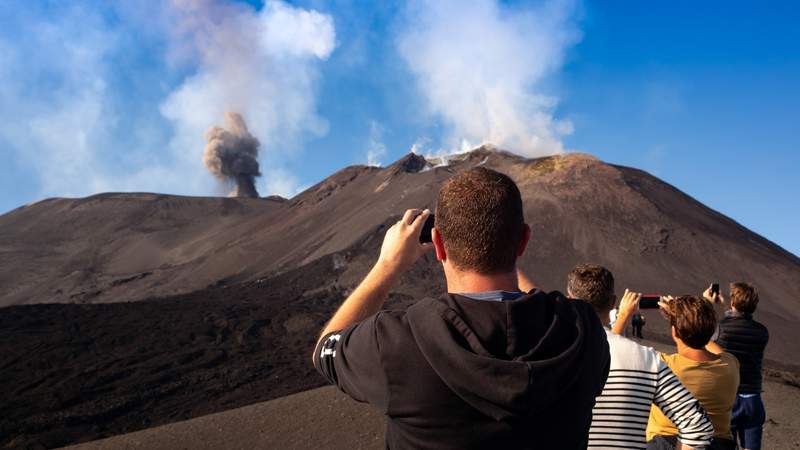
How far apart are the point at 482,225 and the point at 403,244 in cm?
31

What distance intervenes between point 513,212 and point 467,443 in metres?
0.58

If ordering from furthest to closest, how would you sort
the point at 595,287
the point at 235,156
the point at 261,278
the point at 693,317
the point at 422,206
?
the point at 235,156 < the point at 422,206 < the point at 261,278 < the point at 693,317 < the point at 595,287

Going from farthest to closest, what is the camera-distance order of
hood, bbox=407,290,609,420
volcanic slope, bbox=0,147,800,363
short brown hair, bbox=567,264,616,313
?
volcanic slope, bbox=0,147,800,363, short brown hair, bbox=567,264,616,313, hood, bbox=407,290,609,420

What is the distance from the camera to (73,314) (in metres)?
25.5

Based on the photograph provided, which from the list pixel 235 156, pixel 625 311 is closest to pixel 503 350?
pixel 625 311

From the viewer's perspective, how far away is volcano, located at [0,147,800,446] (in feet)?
53.9

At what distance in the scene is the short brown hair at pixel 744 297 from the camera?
405cm

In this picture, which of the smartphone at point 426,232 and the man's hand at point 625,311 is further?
the man's hand at point 625,311

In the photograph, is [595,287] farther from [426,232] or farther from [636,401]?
[426,232]

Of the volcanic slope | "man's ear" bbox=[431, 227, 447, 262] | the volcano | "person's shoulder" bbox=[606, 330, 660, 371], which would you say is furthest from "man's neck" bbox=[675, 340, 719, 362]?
the volcanic slope

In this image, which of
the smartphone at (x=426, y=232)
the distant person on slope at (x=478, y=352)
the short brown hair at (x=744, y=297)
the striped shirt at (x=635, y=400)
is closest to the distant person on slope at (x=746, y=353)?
the short brown hair at (x=744, y=297)

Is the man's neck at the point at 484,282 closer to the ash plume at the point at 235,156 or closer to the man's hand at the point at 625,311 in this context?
the man's hand at the point at 625,311

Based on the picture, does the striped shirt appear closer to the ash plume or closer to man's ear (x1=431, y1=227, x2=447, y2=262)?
man's ear (x1=431, y1=227, x2=447, y2=262)

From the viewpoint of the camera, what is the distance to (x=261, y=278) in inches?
1490
